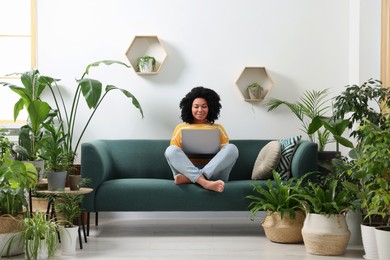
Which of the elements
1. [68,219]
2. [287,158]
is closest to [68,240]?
[68,219]

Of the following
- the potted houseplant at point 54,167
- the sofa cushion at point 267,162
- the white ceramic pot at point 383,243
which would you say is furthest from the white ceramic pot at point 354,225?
the potted houseplant at point 54,167

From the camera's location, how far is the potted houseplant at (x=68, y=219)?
4.32 m

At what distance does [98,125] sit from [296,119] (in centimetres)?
178

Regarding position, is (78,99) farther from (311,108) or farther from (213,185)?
(311,108)

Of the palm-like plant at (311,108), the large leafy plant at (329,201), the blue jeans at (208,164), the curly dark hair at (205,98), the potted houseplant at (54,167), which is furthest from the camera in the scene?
the palm-like plant at (311,108)

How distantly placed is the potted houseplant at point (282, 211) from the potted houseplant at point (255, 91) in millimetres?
1232

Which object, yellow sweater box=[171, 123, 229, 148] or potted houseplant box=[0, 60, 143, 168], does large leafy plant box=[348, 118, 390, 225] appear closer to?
yellow sweater box=[171, 123, 229, 148]

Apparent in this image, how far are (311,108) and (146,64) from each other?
150 centimetres

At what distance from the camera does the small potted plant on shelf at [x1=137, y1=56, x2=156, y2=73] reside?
5.94 metres

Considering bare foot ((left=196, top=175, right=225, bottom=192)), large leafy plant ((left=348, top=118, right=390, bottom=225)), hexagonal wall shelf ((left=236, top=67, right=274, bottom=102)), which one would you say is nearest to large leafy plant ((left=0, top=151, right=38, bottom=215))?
bare foot ((left=196, top=175, right=225, bottom=192))

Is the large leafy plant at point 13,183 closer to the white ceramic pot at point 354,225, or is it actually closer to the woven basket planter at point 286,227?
the woven basket planter at point 286,227

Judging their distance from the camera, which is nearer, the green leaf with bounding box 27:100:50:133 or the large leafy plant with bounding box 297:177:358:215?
the large leafy plant with bounding box 297:177:358:215

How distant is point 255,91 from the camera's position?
595 cm

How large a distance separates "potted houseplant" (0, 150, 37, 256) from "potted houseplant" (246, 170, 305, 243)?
1.61m
